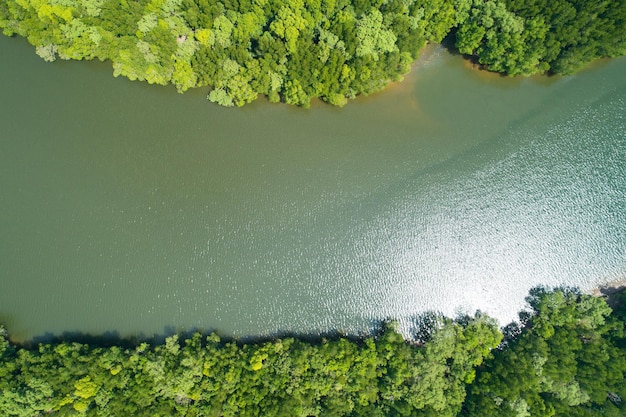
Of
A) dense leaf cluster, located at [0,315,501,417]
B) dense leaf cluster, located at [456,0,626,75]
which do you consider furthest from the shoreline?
dense leaf cluster, located at [456,0,626,75]

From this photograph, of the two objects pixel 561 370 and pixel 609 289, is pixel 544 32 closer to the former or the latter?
pixel 609 289

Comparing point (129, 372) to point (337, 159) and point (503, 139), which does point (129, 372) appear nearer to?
point (337, 159)

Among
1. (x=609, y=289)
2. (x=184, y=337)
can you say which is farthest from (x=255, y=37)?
(x=609, y=289)

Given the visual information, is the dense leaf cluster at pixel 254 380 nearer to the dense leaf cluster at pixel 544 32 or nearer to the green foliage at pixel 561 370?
the green foliage at pixel 561 370

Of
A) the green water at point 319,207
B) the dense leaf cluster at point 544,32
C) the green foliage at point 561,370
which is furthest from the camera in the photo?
the green water at point 319,207

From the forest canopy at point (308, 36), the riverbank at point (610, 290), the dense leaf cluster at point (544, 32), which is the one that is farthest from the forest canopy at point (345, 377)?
the forest canopy at point (308, 36)

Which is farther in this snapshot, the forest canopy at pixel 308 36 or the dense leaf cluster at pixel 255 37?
the dense leaf cluster at pixel 255 37
